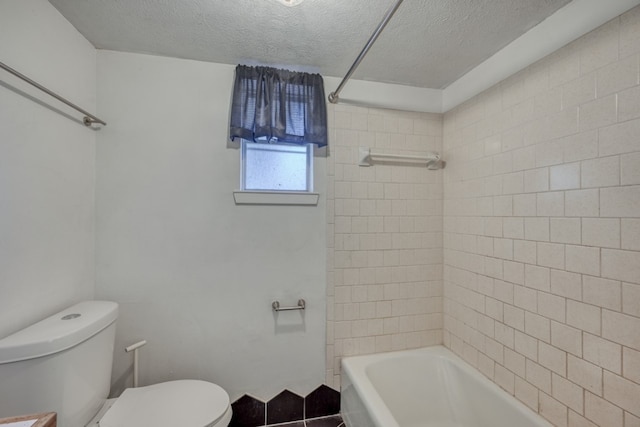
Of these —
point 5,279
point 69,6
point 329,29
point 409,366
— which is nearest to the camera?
point 5,279

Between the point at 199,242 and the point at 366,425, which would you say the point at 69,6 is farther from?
the point at 366,425

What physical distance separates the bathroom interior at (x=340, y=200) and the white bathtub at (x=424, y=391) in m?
0.07

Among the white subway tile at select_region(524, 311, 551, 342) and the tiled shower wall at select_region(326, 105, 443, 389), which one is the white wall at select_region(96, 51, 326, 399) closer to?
the tiled shower wall at select_region(326, 105, 443, 389)

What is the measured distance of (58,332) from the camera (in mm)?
1031

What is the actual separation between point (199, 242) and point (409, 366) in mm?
1607

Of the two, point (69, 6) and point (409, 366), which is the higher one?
point (69, 6)

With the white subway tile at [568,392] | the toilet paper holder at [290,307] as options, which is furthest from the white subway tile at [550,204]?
the toilet paper holder at [290,307]

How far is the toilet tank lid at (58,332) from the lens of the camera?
3.10 ft

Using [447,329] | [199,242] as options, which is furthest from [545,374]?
[199,242]

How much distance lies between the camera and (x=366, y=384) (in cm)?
150

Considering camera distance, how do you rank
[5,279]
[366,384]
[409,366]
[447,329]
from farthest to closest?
[447,329] < [409,366] < [366,384] < [5,279]

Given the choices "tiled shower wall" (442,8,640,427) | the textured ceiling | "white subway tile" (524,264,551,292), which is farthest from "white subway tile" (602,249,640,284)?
the textured ceiling

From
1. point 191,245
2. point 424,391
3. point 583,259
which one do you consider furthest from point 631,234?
point 191,245

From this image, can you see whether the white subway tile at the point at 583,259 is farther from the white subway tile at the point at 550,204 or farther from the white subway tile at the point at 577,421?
the white subway tile at the point at 577,421
